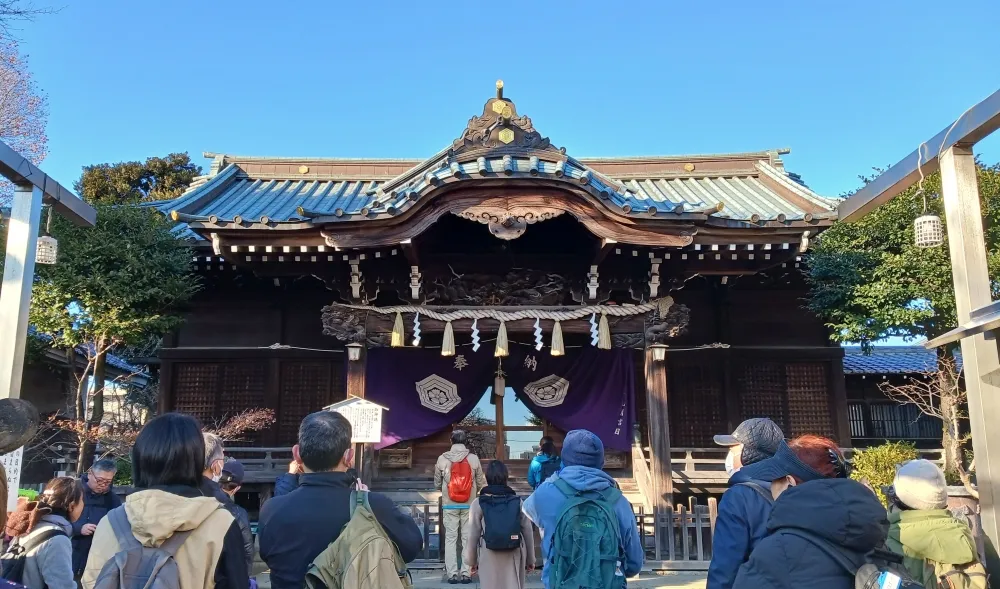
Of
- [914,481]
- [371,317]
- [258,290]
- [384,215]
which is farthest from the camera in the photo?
[258,290]

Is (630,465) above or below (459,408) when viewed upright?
below

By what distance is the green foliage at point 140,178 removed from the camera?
25.1 meters

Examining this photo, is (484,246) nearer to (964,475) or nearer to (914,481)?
(914,481)

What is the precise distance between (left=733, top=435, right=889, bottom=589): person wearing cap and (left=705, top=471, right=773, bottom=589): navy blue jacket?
63 centimetres

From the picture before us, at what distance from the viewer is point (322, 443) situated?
262cm

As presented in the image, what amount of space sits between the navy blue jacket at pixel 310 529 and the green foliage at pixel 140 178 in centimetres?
2523

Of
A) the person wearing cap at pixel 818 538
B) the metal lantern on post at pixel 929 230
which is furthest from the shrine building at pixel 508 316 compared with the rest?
the person wearing cap at pixel 818 538

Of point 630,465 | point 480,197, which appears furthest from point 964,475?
point 480,197

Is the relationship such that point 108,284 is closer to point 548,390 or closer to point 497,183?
point 497,183

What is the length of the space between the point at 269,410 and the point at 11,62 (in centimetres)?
805

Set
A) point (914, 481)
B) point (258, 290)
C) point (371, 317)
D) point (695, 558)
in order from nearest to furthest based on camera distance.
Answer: point (914, 481) → point (695, 558) → point (371, 317) → point (258, 290)

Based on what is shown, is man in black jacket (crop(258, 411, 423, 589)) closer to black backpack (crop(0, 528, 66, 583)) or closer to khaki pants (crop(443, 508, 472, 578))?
black backpack (crop(0, 528, 66, 583))

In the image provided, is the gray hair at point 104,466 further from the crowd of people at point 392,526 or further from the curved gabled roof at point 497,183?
the curved gabled roof at point 497,183

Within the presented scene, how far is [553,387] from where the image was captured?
10.4 metres
